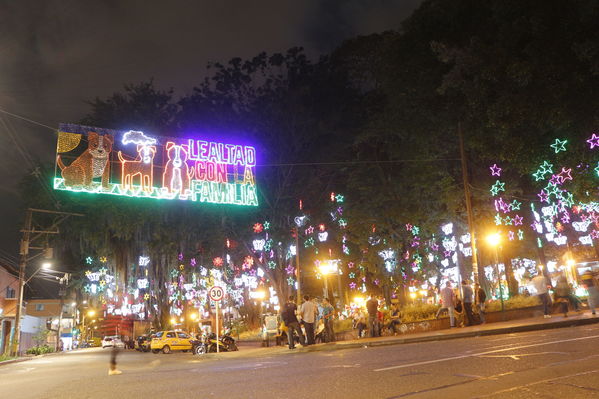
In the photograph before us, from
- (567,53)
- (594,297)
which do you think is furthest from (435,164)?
(567,53)

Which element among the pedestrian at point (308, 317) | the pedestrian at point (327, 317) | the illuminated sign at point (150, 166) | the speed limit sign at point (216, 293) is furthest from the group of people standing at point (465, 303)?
the illuminated sign at point (150, 166)

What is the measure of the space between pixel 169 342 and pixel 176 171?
18.8 meters

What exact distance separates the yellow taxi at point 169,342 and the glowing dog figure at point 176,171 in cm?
1777

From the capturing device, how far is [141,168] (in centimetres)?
1892

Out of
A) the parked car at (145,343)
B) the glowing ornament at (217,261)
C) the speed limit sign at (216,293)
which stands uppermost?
the glowing ornament at (217,261)

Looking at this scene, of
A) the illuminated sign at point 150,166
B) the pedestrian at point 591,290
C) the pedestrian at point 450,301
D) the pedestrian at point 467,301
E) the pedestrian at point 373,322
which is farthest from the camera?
the pedestrian at point 373,322

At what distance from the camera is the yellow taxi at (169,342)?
112ft

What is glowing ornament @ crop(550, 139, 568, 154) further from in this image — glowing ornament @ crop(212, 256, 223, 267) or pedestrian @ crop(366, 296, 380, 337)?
glowing ornament @ crop(212, 256, 223, 267)

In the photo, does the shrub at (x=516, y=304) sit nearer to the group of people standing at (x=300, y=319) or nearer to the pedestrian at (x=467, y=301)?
the pedestrian at (x=467, y=301)

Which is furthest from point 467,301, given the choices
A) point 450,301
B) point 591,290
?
point 591,290

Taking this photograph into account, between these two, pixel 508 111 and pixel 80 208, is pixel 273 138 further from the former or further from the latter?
pixel 80 208

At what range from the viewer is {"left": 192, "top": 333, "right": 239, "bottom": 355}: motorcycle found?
2589 centimetres

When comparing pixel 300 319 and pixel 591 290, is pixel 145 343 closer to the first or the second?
pixel 300 319

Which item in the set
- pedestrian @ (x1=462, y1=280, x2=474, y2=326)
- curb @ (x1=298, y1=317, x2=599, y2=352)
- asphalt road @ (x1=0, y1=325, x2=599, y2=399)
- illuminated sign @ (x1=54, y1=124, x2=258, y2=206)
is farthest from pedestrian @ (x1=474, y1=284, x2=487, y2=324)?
illuminated sign @ (x1=54, y1=124, x2=258, y2=206)
